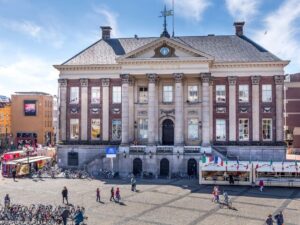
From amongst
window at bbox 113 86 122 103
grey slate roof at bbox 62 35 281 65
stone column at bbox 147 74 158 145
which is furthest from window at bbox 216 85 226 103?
window at bbox 113 86 122 103

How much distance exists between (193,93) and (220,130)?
6.61 m

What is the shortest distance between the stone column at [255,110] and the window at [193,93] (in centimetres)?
806

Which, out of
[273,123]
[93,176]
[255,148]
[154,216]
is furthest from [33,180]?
[273,123]

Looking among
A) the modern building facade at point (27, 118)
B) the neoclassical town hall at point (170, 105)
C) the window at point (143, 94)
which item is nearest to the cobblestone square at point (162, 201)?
the neoclassical town hall at point (170, 105)

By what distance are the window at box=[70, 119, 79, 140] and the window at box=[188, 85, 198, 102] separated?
1724cm

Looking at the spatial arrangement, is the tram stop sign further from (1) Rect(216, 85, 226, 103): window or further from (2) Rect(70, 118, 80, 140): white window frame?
(1) Rect(216, 85, 226, 103): window

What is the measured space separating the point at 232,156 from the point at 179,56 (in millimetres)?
15796

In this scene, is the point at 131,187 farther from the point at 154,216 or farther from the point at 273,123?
the point at 273,123

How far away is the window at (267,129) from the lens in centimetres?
5231

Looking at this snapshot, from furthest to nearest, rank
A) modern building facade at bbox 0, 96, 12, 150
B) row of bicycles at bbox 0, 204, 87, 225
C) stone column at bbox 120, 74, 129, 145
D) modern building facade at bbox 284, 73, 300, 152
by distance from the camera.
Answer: modern building facade at bbox 0, 96, 12, 150 → modern building facade at bbox 284, 73, 300, 152 → stone column at bbox 120, 74, 129, 145 → row of bicycles at bbox 0, 204, 87, 225

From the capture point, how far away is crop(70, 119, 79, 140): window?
55469 millimetres

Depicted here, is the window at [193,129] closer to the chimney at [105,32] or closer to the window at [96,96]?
the window at [96,96]

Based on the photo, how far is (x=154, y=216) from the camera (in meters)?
29.1

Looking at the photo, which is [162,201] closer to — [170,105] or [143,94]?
[170,105]
